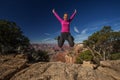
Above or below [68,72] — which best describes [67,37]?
above

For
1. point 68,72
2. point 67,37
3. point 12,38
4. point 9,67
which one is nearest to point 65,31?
point 67,37

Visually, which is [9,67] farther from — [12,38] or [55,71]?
[12,38]

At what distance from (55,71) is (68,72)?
0.83m

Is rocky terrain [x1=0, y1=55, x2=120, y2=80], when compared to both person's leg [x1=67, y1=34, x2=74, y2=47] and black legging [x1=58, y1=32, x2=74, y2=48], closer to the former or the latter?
person's leg [x1=67, y1=34, x2=74, y2=47]

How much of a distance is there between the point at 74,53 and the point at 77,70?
51.9 metres

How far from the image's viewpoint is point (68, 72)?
11953 millimetres

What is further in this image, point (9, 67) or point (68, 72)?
point (9, 67)

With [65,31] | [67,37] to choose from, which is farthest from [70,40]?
[65,31]

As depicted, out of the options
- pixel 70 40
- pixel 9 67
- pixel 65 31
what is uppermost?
pixel 65 31

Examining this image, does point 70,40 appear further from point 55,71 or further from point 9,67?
point 9,67

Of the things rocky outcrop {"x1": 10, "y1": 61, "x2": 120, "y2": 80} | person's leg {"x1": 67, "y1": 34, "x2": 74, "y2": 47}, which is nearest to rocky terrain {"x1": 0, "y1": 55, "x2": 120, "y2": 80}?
rocky outcrop {"x1": 10, "y1": 61, "x2": 120, "y2": 80}

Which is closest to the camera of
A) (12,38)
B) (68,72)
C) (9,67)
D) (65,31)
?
(68,72)

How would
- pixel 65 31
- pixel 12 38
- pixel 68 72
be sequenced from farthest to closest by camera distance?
pixel 12 38
pixel 65 31
pixel 68 72

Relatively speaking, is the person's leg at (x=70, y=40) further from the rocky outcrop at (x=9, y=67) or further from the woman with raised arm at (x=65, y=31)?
the rocky outcrop at (x=9, y=67)
